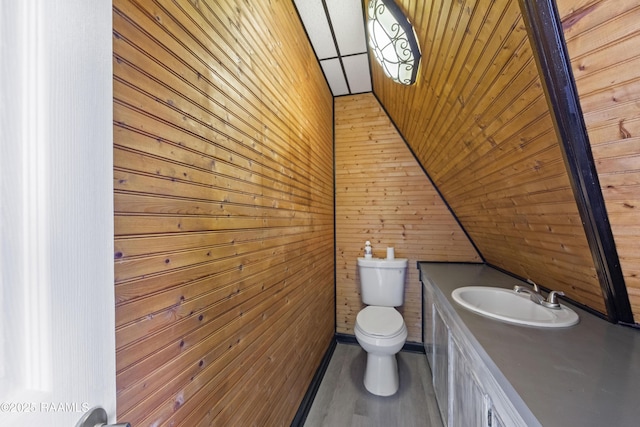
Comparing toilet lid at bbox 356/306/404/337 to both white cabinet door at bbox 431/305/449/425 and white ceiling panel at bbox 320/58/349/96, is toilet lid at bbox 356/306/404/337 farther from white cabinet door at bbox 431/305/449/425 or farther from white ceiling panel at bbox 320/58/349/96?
white ceiling panel at bbox 320/58/349/96

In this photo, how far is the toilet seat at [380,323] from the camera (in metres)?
1.88

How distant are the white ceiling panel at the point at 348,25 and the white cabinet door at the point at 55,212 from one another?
5.51 feet

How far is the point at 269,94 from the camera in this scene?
1331mm

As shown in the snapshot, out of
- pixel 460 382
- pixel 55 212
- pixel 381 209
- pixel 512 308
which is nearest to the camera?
pixel 55 212

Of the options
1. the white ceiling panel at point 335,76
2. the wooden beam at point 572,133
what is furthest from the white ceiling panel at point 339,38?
the wooden beam at point 572,133

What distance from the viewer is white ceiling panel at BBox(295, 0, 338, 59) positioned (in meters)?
1.71

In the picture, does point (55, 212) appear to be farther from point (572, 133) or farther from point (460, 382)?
point (460, 382)

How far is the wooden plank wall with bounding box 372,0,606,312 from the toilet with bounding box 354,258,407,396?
0.90 metres

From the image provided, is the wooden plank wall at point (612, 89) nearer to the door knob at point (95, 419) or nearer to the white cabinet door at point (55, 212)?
the white cabinet door at point (55, 212)

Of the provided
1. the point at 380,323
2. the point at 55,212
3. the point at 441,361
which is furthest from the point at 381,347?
the point at 55,212

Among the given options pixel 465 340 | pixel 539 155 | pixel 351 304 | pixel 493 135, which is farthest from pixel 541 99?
pixel 351 304

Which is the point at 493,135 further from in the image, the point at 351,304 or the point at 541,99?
the point at 351,304

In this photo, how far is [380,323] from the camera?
6.66 ft

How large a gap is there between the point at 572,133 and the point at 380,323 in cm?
166
